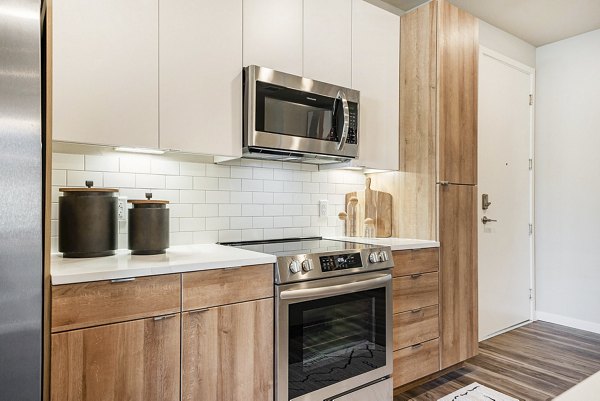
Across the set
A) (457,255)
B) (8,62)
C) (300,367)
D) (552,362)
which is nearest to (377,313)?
(300,367)

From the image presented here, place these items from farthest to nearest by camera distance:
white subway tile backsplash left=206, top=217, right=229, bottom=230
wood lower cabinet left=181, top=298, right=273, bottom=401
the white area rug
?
1. the white area rug
2. white subway tile backsplash left=206, top=217, right=229, bottom=230
3. wood lower cabinet left=181, top=298, right=273, bottom=401

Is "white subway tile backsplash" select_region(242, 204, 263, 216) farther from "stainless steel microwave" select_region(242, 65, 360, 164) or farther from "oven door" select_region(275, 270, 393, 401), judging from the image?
"oven door" select_region(275, 270, 393, 401)

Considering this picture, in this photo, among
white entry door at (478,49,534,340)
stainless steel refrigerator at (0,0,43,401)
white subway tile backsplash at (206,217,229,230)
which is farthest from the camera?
white entry door at (478,49,534,340)

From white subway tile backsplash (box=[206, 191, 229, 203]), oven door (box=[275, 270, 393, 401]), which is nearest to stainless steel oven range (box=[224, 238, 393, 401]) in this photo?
oven door (box=[275, 270, 393, 401])

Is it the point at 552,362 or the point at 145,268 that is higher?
the point at 145,268

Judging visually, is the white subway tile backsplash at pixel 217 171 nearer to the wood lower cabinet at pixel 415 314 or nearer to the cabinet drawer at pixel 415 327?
the wood lower cabinet at pixel 415 314

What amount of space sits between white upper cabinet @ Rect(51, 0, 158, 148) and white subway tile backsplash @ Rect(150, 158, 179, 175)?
0.32 m

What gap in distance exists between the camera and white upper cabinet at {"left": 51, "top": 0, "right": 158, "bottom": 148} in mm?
1526

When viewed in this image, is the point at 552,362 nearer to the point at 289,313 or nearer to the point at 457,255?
the point at 457,255

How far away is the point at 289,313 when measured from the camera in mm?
1761

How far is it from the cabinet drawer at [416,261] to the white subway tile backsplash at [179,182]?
1.27m

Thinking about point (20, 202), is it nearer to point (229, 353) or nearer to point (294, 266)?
point (229, 353)

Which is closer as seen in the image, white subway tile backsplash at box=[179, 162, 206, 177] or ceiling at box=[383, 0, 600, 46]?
white subway tile backsplash at box=[179, 162, 206, 177]

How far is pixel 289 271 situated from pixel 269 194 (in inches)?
31.2
